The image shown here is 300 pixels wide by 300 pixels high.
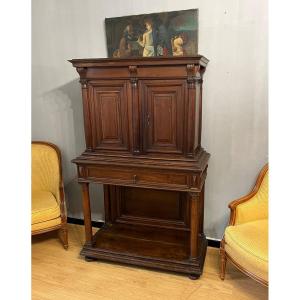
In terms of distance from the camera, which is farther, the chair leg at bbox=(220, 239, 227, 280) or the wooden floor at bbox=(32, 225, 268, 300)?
the chair leg at bbox=(220, 239, 227, 280)

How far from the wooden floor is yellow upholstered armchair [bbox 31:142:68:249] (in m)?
0.31

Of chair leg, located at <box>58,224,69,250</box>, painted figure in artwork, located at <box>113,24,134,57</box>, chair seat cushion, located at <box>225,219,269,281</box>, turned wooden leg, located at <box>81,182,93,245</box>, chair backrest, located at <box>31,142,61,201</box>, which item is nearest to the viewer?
chair seat cushion, located at <box>225,219,269,281</box>

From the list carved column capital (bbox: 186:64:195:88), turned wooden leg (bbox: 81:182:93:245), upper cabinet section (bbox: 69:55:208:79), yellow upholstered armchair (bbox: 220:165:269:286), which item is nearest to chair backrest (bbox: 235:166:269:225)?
yellow upholstered armchair (bbox: 220:165:269:286)

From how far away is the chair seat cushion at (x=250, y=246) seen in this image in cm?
184

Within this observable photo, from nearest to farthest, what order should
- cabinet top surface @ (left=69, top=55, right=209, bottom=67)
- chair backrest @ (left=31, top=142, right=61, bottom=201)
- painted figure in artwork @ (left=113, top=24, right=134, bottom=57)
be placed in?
cabinet top surface @ (left=69, top=55, right=209, bottom=67) < painted figure in artwork @ (left=113, top=24, right=134, bottom=57) < chair backrest @ (left=31, top=142, right=61, bottom=201)

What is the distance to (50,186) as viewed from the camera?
2.93 m

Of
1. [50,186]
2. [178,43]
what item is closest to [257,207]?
[178,43]

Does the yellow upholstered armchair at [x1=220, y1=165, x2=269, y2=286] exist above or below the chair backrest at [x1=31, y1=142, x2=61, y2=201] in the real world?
below

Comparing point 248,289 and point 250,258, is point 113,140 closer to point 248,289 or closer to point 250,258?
point 250,258

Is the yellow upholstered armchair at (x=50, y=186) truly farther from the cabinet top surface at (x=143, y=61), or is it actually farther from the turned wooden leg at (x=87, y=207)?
the cabinet top surface at (x=143, y=61)

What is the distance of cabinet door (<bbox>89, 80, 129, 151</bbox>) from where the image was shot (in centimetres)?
219

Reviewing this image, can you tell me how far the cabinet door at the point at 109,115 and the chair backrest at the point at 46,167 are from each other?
2.62 feet

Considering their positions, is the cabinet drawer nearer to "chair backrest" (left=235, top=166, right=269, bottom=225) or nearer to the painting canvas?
"chair backrest" (left=235, top=166, right=269, bottom=225)
